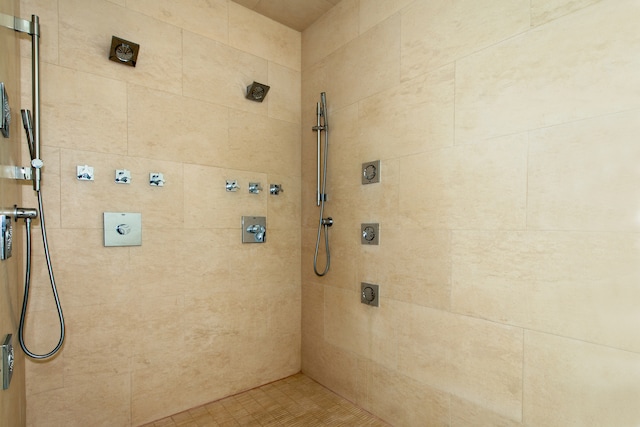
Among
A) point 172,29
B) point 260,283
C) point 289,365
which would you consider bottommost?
point 289,365

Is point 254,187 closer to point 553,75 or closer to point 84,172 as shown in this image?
point 84,172

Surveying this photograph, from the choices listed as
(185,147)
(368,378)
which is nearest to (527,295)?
(368,378)

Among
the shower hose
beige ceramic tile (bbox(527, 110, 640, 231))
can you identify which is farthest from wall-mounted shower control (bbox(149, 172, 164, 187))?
beige ceramic tile (bbox(527, 110, 640, 231))

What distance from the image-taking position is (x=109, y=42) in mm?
1680

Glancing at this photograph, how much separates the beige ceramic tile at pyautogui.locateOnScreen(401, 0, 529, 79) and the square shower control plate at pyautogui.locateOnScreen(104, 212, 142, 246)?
1.60 m

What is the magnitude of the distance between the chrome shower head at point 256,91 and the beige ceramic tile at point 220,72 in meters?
0.04

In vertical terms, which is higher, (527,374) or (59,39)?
(59,39)

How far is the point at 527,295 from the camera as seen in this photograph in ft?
4.17

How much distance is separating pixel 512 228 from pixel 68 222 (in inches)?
77.8

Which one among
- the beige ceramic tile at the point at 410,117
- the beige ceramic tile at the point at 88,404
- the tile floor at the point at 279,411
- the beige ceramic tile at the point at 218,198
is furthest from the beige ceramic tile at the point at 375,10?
the beige ceramic tile at the point at 88,404

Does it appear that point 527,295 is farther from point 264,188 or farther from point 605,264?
point 264,188

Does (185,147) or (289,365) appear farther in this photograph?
(289,365)

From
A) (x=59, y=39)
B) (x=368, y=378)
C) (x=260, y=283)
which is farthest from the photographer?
(x=260, y=283)

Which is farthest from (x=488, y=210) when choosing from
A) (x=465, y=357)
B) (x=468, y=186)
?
(x=465, y=357)
